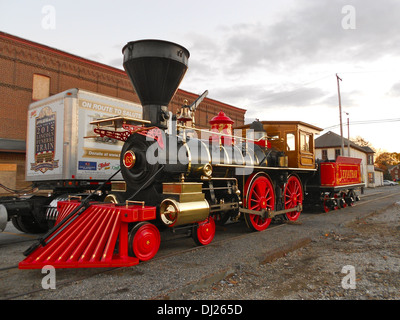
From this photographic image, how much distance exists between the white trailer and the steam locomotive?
1.22 m

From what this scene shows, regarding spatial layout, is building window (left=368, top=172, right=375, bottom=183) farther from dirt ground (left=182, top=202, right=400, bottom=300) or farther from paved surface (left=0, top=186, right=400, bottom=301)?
dirt ground (left=182, top=202, right=400, bottom=300)

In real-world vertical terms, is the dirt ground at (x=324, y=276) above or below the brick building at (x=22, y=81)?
below

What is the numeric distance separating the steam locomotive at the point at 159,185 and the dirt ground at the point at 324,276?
1.36 m

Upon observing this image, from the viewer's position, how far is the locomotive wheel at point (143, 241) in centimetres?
436

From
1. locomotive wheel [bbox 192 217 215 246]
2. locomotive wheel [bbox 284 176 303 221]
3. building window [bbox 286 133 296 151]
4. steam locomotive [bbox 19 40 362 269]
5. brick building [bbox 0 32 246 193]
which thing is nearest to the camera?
steam locomotive [bbox 19 40 362 269]

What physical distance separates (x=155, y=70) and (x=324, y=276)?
4259 mm

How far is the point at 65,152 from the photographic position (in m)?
6.73

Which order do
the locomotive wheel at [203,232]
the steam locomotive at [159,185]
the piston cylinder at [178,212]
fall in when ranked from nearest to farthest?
the steam locomotive at [159,185], the piston cylinder at [178,212], the locomotive wheel at [203,232]

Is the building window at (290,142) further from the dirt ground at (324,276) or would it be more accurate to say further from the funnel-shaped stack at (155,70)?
the funnel-shaped stack at (155,70)

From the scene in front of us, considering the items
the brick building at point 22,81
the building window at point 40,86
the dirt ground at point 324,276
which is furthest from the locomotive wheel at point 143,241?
the building window at point 40,86

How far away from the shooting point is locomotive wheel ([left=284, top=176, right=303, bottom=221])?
8.80 meters

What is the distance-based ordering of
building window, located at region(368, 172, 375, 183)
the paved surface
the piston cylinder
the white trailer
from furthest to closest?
building window, located at region(368, 172, 375, 183), the white trailer, the piston cylinder, the paved surface

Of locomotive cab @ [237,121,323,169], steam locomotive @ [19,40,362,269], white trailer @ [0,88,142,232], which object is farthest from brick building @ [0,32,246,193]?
locomotive cab @ [237,121,323,169]
